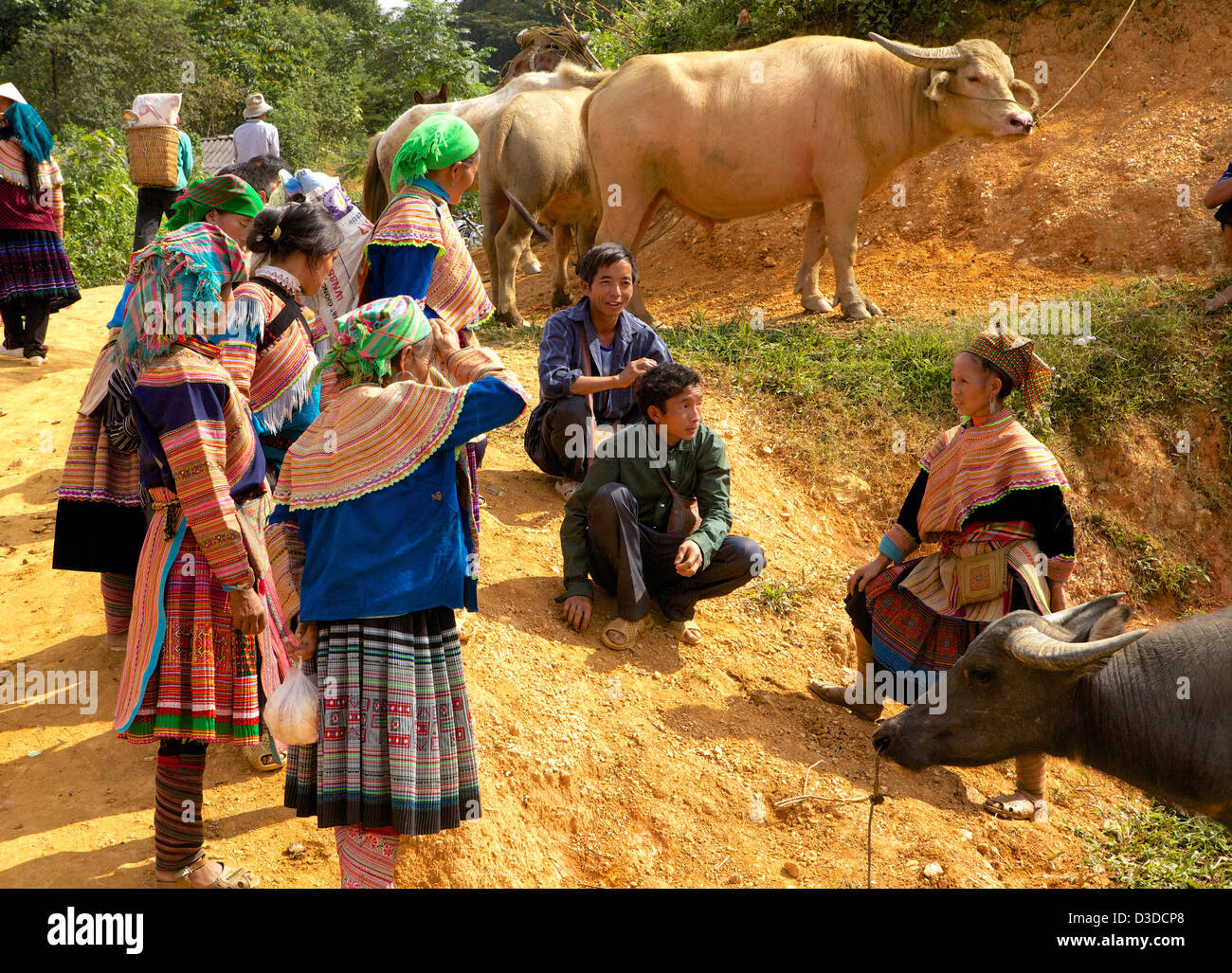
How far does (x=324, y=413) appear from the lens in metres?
2.68

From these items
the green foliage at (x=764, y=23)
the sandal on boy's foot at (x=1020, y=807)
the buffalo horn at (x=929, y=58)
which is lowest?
the sandal on boy's foot at (x=1020, y=807)

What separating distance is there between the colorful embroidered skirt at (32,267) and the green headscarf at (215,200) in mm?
3976

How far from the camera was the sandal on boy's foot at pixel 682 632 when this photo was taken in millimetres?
4684

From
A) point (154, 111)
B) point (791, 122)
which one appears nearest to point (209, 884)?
point (154, 111)

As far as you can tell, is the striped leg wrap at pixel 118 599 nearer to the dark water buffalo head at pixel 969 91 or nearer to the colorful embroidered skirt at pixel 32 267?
the colorful embroidered skirt at pixel 32 267

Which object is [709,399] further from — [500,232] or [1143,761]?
[1143,761]

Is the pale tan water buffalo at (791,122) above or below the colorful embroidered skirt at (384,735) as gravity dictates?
above

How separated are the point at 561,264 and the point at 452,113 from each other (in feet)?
6.09

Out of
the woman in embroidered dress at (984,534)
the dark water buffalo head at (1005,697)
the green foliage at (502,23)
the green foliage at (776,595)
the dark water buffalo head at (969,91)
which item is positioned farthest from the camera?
the green foliage at (502,23)

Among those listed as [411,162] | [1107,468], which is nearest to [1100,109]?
[1107,468]

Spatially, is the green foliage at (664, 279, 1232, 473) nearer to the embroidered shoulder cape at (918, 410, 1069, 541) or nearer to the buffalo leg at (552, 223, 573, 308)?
the buffalo leg at (552, 223, 573, 308)

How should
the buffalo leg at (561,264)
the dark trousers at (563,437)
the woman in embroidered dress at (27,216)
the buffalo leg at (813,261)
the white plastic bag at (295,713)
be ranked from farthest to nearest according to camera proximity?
the buffalo leg at (561,264), the buffalo leg at (813,261), the woman in embroidered dress at (27,216), the dark trousers at (563,437), the white plastic bag at (295,713)

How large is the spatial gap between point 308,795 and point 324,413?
1000 mm

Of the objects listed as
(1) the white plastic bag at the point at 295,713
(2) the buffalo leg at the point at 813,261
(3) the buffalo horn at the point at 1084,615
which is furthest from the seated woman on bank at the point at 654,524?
(2) the buffalo leg at the point at 813,261
